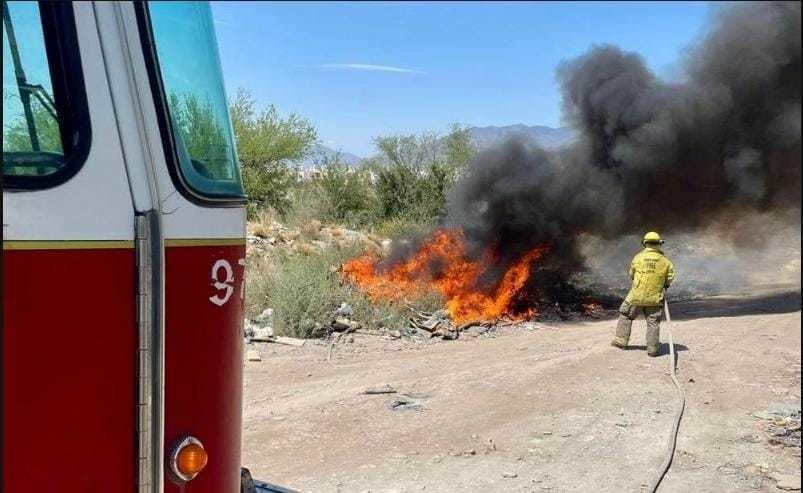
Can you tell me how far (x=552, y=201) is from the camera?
15.1m

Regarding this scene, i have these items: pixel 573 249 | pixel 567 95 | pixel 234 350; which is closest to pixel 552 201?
pixel 573 249

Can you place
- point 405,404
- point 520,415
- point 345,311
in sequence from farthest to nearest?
point 345,311, point 405,404, point 520,415

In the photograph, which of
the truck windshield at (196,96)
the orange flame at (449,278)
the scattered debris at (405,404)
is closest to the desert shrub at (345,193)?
the orange flame at (449,278)

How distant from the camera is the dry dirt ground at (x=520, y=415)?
16.7ft

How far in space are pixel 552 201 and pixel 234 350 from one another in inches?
529

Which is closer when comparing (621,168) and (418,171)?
(621,168)

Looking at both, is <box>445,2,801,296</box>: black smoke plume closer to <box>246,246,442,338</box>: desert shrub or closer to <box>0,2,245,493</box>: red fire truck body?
<box>246,246,442,338</box>: desert shrub

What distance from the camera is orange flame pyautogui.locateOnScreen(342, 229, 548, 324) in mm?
12914

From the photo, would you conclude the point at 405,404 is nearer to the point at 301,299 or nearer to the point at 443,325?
the point at 301,299

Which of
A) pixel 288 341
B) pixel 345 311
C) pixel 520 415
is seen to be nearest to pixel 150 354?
pixel 520 415

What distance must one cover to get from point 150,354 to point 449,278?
12.2m

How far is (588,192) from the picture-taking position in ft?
48.5

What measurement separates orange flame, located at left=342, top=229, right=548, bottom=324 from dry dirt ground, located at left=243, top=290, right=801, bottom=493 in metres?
2.51

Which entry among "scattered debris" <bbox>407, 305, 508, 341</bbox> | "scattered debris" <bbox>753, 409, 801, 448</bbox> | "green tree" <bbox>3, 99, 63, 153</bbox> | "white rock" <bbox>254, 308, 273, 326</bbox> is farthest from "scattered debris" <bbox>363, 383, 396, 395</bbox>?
"green tree" <bbox>3, 99, 63, 153</bbox>
